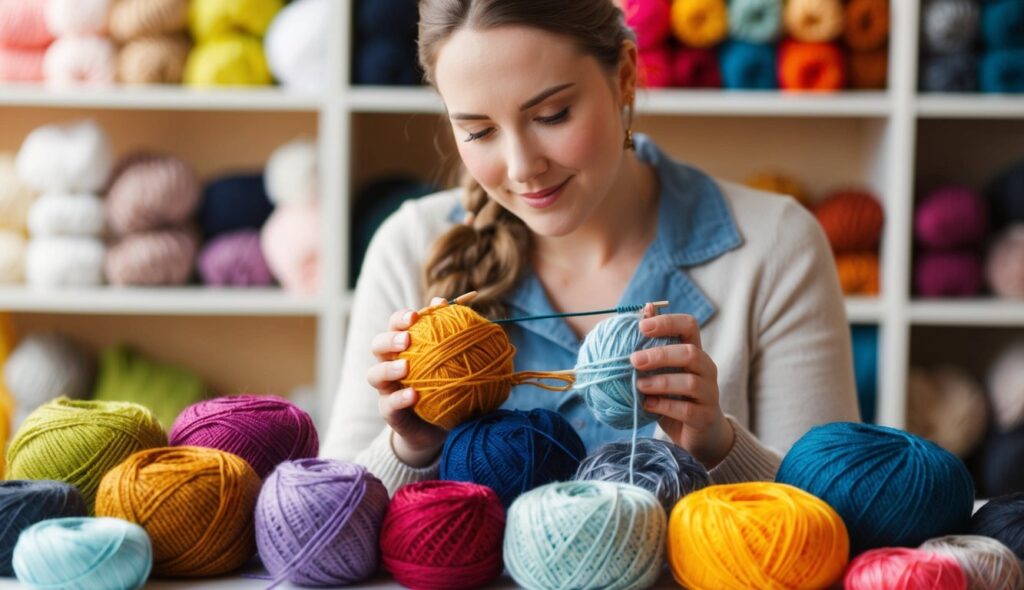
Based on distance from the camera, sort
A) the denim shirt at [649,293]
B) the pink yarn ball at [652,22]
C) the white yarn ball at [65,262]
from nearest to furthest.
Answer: the denim shirt at [649,293] < the pink yarn ball at [652,22] < the white yarn ball at [65,262]

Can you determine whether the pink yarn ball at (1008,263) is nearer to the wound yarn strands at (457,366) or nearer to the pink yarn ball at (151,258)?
the wound yarn strands at (457,366)

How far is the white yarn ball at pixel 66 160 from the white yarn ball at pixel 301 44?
385 millimetres

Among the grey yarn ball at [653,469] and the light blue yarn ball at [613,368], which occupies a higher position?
the light blue yarn ball at [613,368]

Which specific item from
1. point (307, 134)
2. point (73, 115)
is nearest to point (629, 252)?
point (307, 134)

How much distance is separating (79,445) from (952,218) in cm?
169

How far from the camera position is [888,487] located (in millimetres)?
814

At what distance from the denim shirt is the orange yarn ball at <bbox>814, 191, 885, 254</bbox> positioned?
78 cm

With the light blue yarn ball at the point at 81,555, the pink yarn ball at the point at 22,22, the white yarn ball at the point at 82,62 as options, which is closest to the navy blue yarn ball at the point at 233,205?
the white yarn ball at the point at 82,62

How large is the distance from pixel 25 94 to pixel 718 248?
1453 millimetres

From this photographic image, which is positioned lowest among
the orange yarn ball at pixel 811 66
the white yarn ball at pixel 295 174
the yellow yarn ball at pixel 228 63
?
the white yarn ball at pixel 295 174

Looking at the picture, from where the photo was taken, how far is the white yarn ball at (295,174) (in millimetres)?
2137

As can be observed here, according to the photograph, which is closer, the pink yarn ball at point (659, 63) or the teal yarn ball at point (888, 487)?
the teal yarn ball at point (888, 487)

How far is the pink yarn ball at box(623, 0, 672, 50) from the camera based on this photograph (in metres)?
2.04

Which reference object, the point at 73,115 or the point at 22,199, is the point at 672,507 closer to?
the point at 22,199
